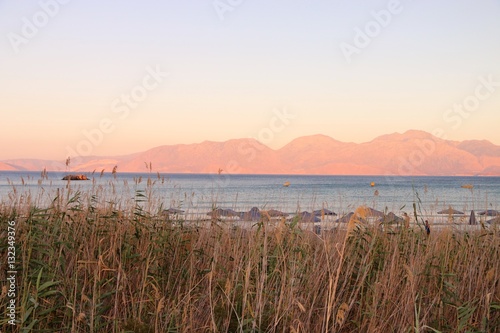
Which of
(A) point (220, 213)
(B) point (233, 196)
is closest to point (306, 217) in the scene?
(A) point (220, 213)

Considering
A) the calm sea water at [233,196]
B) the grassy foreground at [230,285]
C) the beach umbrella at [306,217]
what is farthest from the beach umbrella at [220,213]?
the beach umbrella at [306,217]

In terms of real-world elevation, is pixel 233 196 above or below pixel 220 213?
below

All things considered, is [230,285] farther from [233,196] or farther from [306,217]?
[233,196]

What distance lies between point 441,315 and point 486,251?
5.35 ft

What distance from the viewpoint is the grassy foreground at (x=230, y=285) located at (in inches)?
154

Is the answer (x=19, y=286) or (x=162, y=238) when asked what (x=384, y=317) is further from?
(x=19, y=286)

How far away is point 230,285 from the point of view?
367 centimetres

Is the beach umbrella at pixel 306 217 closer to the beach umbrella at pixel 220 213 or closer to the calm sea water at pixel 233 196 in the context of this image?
the calm sea water at pixel 233 196

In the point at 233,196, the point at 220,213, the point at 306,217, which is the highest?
the point at 220,213

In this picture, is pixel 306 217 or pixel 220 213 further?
pixel 306 217

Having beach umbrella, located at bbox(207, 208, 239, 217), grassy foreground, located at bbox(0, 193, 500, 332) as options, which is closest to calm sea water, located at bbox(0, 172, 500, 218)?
beach umbrella, located at bbox(207, 208, 239, 217)

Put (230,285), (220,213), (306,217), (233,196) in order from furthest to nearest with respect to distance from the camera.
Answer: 1. (233,196)
2. (306,217)
3. (220,213)
4. (230,285)

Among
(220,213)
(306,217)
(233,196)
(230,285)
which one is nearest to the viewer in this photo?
(230,285)

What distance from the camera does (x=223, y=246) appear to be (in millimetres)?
6094
